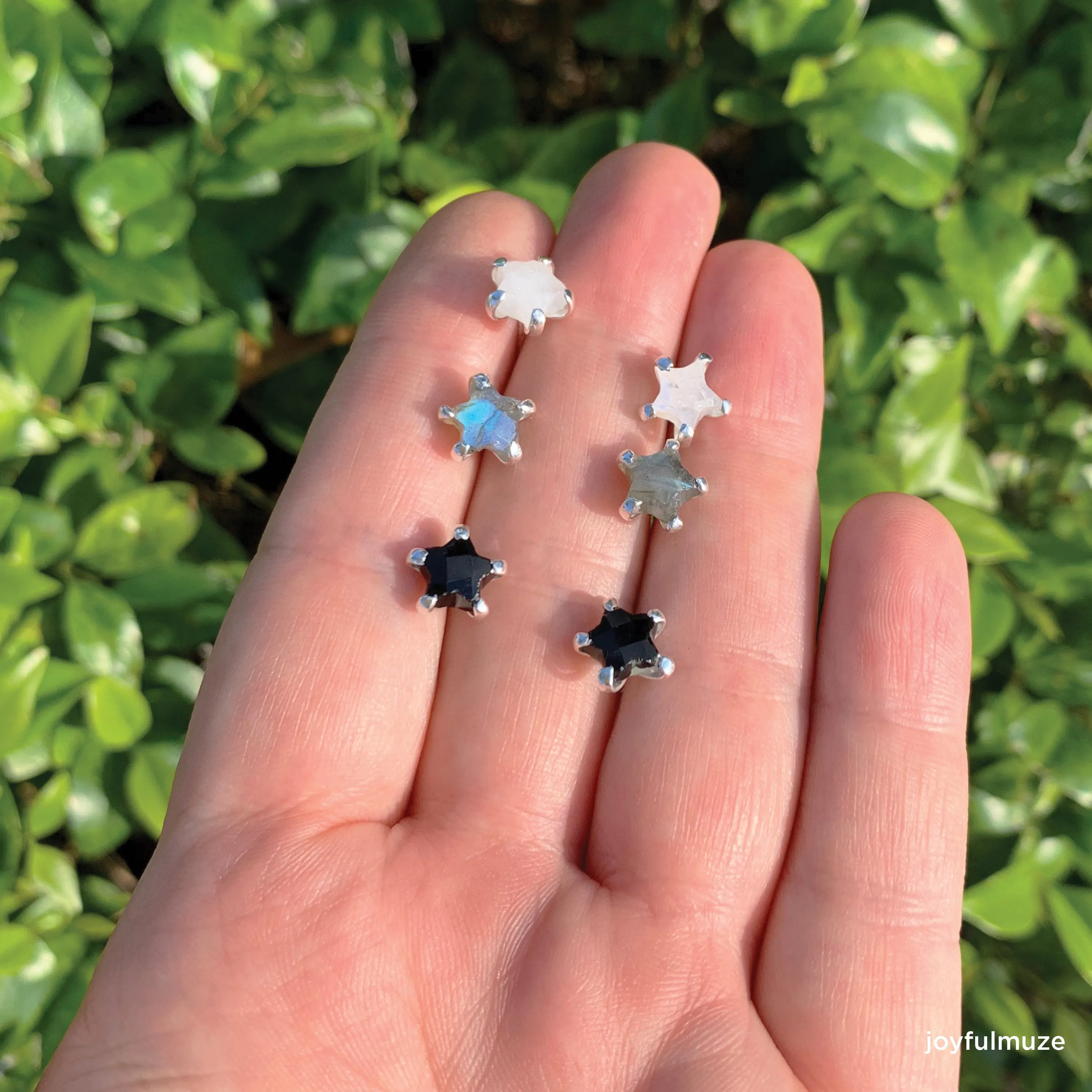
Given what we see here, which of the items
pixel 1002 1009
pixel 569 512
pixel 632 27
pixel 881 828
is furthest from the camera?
pixel 632 27

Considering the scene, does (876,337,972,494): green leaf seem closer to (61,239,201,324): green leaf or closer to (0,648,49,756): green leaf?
(61,239,201,324): green leaf

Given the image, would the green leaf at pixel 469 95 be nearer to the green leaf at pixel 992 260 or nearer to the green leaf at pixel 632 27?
the green leaf at pixel 632 27

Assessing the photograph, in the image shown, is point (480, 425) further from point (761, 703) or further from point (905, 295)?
point (905, 295)

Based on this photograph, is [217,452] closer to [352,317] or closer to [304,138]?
[352,317]

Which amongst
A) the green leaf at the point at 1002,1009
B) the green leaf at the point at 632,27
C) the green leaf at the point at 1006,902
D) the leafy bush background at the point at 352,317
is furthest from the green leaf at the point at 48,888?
the green leaf at the point at 632,27

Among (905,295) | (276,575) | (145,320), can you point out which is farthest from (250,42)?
(905,295)

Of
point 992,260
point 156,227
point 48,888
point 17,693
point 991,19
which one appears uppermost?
point 991,19

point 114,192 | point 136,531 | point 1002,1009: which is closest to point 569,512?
point 136,531
